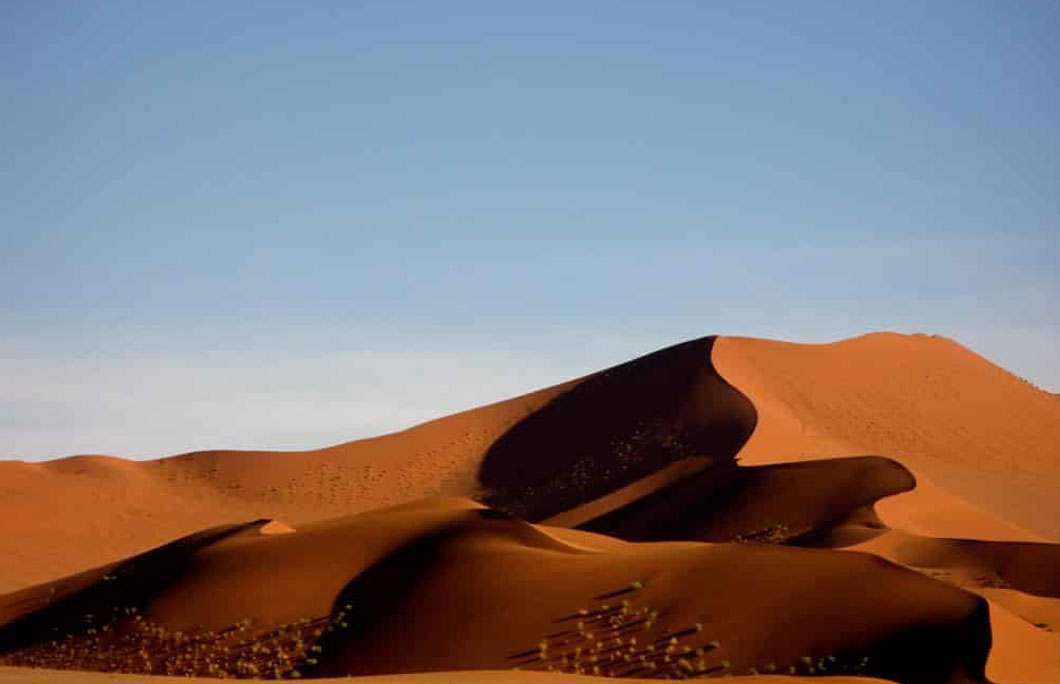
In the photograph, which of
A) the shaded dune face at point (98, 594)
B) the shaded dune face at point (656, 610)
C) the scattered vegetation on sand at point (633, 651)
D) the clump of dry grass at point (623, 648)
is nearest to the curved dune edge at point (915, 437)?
the shaded dune face at point (656, 610)

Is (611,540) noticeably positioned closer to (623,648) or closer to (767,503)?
(767,503)

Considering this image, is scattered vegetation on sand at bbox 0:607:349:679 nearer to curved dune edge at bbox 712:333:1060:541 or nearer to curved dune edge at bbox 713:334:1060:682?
curved dune edge at bbox 713:334:1060:682

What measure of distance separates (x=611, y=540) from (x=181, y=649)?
11205 mm

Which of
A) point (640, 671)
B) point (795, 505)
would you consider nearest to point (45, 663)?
point (640, 671)

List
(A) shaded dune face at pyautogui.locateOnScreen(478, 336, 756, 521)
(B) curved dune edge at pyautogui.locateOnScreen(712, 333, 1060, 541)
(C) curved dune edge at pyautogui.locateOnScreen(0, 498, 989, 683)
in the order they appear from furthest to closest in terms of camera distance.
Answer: (A) shaded dune face at pyautogui.locateOnScreen(478, 336, 756, 521)
(B) curved dune edge at pyautogui.locateOnScreen(712, 333, 1060, 541)
(C) curved dune edge at pyautogui.locateOnScreen(0, 498, 989, 683)

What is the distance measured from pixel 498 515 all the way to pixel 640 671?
9529 millimetres

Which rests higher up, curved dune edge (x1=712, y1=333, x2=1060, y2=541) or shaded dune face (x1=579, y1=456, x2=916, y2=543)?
curved dune edge (x1=712, y1=333, x2=1060, y2=541)

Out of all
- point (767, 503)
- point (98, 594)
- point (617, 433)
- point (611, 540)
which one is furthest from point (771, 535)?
point (617, 433)

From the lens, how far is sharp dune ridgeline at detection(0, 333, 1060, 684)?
80.0 feet

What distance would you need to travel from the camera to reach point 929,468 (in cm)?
5994

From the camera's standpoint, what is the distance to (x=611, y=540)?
37.1 meters

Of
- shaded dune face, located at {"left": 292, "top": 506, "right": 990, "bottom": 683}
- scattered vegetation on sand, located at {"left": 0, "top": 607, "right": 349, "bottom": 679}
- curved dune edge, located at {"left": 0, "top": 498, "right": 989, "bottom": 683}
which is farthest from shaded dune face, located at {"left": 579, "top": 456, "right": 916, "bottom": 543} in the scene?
scattered vegetation on sand, located at {"left": 0, "top": 607, "right": 349, "bottom": 679}

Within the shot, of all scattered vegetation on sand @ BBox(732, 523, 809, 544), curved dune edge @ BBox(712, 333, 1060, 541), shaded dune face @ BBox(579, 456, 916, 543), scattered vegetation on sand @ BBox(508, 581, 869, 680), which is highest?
curved dune edge @ BBox(712, 333, 1060, 541)

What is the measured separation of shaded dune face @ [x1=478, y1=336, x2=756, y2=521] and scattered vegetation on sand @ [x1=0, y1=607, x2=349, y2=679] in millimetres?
25207
